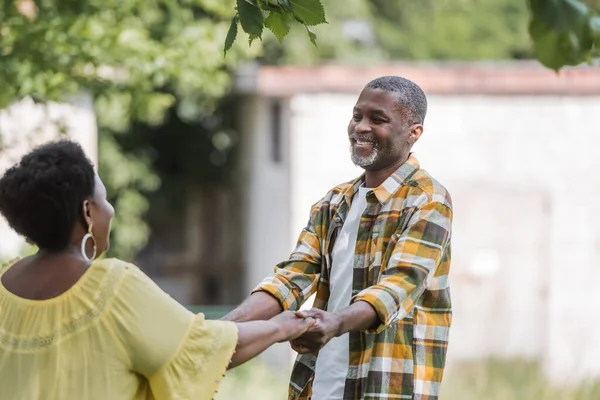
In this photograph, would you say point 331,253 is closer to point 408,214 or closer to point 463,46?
point 408,214

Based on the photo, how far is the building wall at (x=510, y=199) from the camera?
36.2ft

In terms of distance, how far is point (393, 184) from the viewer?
3932 mm

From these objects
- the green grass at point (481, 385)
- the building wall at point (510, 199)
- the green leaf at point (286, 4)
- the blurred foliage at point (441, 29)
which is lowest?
the green grass at point (481, 385)

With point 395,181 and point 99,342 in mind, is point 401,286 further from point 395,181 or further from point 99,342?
point 99,342

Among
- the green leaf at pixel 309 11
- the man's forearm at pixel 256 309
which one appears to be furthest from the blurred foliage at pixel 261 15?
the man's forearm at pixel 256 309

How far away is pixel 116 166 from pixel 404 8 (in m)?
5.88

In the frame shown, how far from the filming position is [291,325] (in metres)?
3.51

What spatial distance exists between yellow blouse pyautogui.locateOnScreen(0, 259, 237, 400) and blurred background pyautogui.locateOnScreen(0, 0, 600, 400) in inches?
136

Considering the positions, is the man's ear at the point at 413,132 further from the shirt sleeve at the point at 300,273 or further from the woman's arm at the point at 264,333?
the woman's arm at the point at 264,333

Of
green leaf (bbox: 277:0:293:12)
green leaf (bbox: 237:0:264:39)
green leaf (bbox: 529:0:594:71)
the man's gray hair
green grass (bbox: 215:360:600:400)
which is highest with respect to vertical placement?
green leaf (bbox: 277:0:293:12)

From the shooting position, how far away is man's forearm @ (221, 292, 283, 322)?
12.6 feet

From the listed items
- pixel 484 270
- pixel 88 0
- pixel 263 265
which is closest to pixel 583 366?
pixel 484 270

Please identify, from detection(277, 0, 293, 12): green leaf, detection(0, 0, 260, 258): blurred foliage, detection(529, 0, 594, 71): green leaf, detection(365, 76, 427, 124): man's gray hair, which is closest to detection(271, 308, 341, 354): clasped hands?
detection(365, 76, 427, 124): man's gray hair

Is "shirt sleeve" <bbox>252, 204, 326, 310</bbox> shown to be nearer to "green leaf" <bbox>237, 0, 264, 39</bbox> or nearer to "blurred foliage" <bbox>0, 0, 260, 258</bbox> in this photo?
"green leaf" <bbox>237, 0, 264, 39</bbox>
